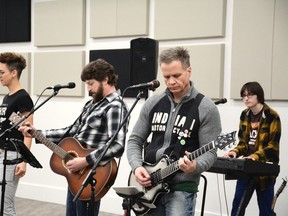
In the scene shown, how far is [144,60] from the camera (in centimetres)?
393

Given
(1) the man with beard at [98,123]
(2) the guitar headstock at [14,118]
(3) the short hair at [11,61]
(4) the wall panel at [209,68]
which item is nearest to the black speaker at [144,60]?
(4) the wall panel at [209,68]

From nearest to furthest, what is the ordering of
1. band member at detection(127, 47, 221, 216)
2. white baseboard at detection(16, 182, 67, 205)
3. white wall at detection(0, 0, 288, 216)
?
band member at detection(127, 47, 221, 216) → white wall at detection(0, 0, 288, 216) → white baseboard at detection(16, 182, 67, 205)

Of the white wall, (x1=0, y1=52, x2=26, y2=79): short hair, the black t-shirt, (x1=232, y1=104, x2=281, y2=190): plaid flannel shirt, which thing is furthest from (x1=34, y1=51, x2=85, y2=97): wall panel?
(x1=232, y1=104, x2=281, y2=190): plaid flannel shirt

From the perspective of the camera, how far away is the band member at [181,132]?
83.7 inches

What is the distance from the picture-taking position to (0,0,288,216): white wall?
4.04m

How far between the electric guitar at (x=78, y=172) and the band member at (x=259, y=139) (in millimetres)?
1227

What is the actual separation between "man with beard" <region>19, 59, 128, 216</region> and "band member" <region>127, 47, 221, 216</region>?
53cm

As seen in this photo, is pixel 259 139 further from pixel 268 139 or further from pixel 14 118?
pixel 14 118

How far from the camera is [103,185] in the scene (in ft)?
9.08

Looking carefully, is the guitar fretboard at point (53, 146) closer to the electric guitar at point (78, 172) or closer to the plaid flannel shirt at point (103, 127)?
the electric guitar at point (78, 172)

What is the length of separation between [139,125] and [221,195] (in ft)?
7.16

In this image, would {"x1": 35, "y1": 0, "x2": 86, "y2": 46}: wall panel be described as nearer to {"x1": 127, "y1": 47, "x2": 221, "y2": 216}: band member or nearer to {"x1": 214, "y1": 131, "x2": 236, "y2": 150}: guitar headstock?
{"x1": 127, "y1": 47, "x2": 221, "y2": 216}: band member

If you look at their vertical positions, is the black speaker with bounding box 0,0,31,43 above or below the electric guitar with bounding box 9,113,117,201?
above

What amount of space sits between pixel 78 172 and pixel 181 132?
3.39 ft
